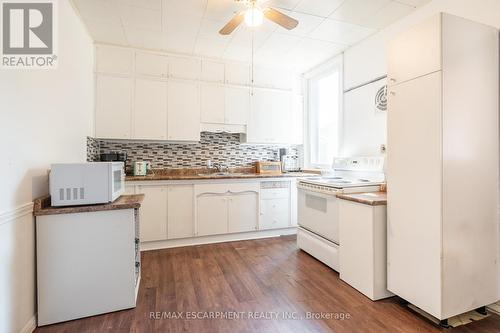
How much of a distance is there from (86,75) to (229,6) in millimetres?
1790

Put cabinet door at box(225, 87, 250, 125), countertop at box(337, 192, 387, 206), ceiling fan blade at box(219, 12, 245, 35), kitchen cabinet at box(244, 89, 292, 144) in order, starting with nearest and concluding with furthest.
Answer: countertop at box(337, 192, 387, 206) < ceiling fan blade at box(219, 12, 245, 35) < cabinet door at box(225, 87, 250, 125) < kitchen cabinet at box(244, 89, 292, 144)

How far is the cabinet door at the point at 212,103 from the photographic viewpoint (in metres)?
3.55

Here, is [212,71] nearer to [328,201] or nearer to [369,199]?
[328,201]

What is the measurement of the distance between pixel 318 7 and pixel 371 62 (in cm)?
99

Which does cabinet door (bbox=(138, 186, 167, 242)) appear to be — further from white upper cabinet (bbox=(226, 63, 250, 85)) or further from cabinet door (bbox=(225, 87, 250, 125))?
white upper cabinet (bbox=(226, 63, 250, 85))

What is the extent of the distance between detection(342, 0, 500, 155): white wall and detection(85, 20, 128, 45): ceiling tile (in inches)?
110

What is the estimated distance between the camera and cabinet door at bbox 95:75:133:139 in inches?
122

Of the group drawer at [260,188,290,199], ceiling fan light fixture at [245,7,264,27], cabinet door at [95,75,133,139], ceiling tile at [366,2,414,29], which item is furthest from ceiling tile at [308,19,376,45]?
cabinet door at [95,75,133,139]

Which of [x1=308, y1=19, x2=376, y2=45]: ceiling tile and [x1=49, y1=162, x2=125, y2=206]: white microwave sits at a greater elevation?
[x1=308, y1=19, x2=376, y2=45]: ceiling tile

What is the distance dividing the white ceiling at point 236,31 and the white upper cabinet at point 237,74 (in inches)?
5.4

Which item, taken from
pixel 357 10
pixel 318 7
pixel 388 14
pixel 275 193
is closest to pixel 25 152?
pixel 318 7

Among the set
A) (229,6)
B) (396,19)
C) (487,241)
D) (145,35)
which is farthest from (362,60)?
(145,35)

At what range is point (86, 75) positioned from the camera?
284cm

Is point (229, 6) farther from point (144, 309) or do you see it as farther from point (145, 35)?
point (144, 309)
